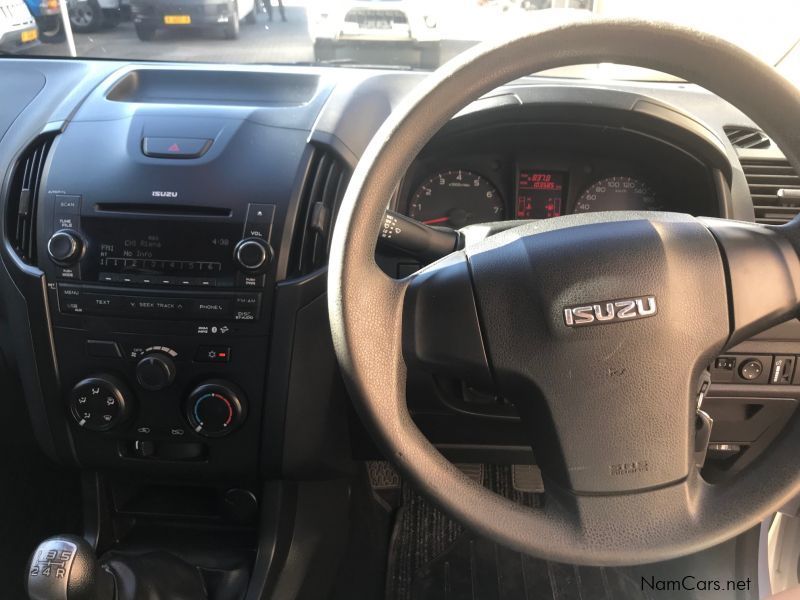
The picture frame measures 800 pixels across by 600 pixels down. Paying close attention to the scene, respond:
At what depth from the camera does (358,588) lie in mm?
1749

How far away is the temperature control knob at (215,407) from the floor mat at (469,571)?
0.68m

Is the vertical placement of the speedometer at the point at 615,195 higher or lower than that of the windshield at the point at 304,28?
lower

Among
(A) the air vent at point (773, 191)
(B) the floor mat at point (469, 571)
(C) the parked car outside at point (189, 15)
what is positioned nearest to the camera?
(A) the air vent at point (773, 191)

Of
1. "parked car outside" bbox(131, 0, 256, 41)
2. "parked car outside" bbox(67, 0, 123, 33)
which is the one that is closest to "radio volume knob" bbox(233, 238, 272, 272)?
"parked car outside" bbox(131, 0, 256, 41)

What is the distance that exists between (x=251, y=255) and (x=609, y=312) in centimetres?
56

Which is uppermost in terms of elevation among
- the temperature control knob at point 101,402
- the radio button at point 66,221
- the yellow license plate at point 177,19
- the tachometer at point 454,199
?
the yellow license plate at point 177,19

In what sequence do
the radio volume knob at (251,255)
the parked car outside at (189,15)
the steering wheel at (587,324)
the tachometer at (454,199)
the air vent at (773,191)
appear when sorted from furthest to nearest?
the parked car outside at (189,15)
the tachometer at (454,199)
the air vent at (773,191)
the radio volume knob at (251,255)
the steering wheel at (587,324)

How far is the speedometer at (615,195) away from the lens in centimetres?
146

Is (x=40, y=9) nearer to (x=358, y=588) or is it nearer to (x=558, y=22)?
(x=558, y=22)

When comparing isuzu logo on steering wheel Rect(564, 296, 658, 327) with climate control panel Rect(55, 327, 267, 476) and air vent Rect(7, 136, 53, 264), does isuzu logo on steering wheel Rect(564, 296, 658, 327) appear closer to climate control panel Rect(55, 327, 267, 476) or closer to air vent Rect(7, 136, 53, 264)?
climate control panel Rect(55, 327, 267, 476)

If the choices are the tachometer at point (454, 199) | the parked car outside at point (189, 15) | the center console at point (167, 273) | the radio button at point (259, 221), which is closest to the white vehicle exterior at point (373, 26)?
the parked car outside at point (189, 15)

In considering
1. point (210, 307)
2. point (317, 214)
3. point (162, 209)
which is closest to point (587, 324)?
point (317, 214)

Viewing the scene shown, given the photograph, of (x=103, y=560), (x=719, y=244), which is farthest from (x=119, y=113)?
(x=719, y=244)

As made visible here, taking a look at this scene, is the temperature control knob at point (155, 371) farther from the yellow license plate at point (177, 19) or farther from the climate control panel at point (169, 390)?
the yellow license plate at point (177, 19)
